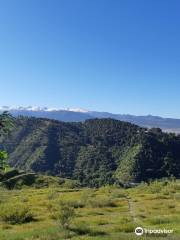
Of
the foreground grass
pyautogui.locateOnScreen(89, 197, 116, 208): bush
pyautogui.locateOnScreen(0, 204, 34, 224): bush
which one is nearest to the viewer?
the foreground grass

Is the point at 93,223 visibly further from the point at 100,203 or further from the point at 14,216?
the point at 100,203

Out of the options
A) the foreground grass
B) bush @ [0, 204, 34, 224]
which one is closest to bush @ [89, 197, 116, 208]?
the foreground grass

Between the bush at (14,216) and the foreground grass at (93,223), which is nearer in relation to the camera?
the foreground grass at (93,223)

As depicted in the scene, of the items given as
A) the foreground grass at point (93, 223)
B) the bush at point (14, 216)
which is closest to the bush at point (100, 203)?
the foreground grass at point (93, 223)

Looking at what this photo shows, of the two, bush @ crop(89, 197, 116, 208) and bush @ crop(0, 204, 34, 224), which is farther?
bush @ crop(89, 197, 116, 208)

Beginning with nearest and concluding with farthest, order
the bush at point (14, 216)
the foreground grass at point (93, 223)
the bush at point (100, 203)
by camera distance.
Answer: the foreground grass at point (93, 223) → the bush at point (14, 216) → the bush at point (100, 203)

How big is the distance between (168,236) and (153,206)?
24428 mm

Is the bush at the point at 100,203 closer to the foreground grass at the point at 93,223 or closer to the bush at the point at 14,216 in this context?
the foreground grass at the point at 93,223

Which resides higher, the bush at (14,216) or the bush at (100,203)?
the bush at (14,216)

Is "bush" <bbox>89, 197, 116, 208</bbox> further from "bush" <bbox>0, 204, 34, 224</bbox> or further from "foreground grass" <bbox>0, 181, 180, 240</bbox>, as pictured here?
"bush" <bbox>0, 204, 34, 224</bbox>

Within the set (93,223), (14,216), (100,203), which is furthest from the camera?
(100,203)

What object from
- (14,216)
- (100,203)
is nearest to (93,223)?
(14,216)

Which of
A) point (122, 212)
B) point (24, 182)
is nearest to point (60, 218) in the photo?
point (122, 212)

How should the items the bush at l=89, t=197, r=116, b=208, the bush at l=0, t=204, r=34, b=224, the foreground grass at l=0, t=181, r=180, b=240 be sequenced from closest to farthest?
the foreground grass at l=0, t=181, r=180, b=240
the bush at l=0, t=204, r=34, b=224
the bush at l=89, t=197, r=116, b=208
